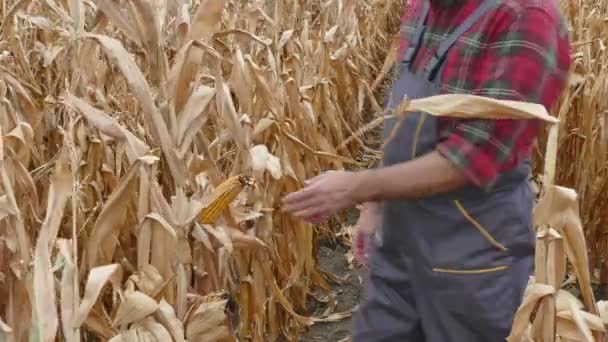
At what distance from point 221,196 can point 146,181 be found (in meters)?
Result: 0.18

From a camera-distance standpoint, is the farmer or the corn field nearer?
the corn field

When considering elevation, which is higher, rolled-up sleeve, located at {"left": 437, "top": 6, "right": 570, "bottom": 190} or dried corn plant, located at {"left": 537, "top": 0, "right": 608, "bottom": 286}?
rolled-up sleeve, located at {"left": 437, "top": 6, "right": 570, "bottom": 190}

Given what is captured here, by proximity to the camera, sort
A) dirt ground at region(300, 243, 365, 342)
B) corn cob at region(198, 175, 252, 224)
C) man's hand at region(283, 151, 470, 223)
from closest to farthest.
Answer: man's hand at region(283, 151, 470, 223) < corn cob at region(198, 175, 252, 224) < dirt ground at region(300, 243, 365, 342)

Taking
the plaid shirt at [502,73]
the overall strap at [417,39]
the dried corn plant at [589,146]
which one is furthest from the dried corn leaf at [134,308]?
the dried corn plant at [589,146]

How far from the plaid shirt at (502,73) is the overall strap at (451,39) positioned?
0.04ft

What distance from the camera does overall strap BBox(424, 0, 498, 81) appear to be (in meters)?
1.28

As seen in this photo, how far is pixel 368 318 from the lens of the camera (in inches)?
67.4

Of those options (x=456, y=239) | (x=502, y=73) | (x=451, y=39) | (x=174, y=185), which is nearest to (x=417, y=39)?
(x=451, y=39)

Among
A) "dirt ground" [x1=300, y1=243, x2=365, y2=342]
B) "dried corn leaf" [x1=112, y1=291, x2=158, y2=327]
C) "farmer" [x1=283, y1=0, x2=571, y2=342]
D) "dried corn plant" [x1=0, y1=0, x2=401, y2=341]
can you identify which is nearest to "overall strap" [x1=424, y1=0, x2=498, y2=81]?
"farmer" [x1=283, y1=0, x2=571, y2=342]

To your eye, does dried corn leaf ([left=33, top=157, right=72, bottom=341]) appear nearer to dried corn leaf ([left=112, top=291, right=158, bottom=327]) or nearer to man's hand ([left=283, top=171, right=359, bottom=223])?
dried corn leaf ([left=112, top=291, right=158, bottom=327])

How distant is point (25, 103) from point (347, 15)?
8.36ft

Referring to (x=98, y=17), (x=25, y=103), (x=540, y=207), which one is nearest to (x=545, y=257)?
(x=540, y=207)

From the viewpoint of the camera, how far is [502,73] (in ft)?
4.04

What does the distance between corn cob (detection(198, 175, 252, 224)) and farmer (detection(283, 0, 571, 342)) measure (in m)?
0.11
